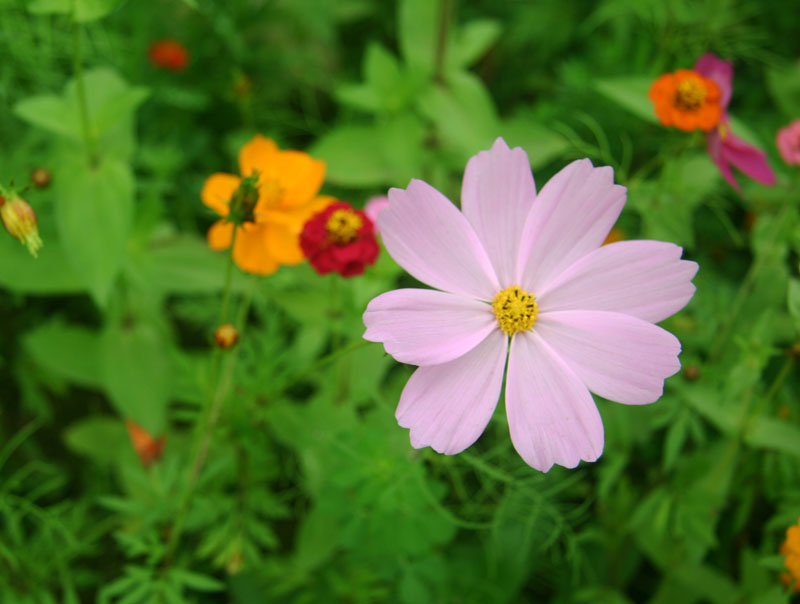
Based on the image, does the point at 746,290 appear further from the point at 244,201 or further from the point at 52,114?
the point at 52,114

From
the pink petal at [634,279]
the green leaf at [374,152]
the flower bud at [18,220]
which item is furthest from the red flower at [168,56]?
the pink petal at [634,279]

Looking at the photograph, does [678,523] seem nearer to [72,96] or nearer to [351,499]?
[351,499]

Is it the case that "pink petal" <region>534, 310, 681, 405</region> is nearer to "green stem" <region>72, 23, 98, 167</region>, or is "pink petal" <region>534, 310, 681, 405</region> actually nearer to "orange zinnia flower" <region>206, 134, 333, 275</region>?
"orange zinnia flower" <region>206, 134, 333, 275</region>

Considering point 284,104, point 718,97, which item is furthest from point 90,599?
point 718,97

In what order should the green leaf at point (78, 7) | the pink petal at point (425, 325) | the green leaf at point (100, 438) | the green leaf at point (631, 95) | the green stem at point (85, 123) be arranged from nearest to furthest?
the pink petal at point (425, 325) < the green leaf at point (78, 7) < the green stem at point (85, 123) < the green leaf at point (631, 95) < the green leaf at point (100, 438)

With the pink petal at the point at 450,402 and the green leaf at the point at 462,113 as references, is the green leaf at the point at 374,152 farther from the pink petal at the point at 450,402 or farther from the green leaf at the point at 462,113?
the pink petal at the point at 450,402

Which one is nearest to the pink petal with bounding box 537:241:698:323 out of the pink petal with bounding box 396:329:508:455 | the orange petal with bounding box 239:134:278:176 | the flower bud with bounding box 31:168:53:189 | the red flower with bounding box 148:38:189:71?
the pink petal with bounding box 396:329:508:455

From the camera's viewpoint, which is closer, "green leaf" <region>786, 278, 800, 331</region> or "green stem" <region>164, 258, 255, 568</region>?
"green leaf" <region>786, 278, 800, 331</region>
